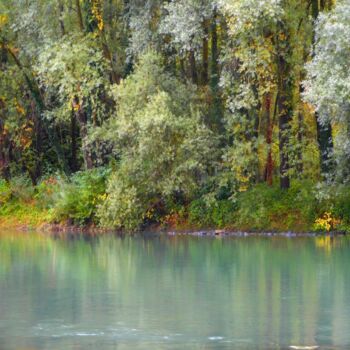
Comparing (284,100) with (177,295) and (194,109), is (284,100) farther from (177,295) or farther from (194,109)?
(177,295)

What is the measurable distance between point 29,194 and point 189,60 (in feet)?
28.7

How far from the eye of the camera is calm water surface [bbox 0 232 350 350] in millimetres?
15195

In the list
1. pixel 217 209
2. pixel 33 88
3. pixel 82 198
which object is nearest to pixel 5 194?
pixel 33 88

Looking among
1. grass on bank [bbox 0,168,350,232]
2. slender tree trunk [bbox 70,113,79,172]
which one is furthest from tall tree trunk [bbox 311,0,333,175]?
slender tree trunk [bbox 70,113,79,172]

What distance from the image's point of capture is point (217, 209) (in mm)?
35969

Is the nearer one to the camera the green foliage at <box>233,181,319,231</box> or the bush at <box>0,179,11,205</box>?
the green foliage at <box>233,181,319,231</box>

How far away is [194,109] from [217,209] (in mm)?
3519

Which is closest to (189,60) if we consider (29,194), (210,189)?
(210,189)

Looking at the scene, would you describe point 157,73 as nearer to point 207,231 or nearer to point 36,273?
point 207,231

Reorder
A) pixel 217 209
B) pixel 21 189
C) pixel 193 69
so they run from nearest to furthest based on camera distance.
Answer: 1. pixel 217 209
2. pixel 193 69
3. pixel 21 189

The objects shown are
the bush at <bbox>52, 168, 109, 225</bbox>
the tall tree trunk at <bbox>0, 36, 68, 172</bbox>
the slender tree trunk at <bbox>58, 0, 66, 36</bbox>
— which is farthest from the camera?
the tall tree trunk at <bbox>0, 36, 68, 172</bbox>

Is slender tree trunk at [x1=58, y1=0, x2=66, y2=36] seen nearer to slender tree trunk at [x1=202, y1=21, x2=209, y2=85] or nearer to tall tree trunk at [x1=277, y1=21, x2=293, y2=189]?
slender tree trunk at [x1=202, y1=21, x2=209, y2=85]

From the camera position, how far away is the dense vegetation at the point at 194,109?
1310 inches

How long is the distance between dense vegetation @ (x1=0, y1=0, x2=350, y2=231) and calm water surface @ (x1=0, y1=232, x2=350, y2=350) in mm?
2833
